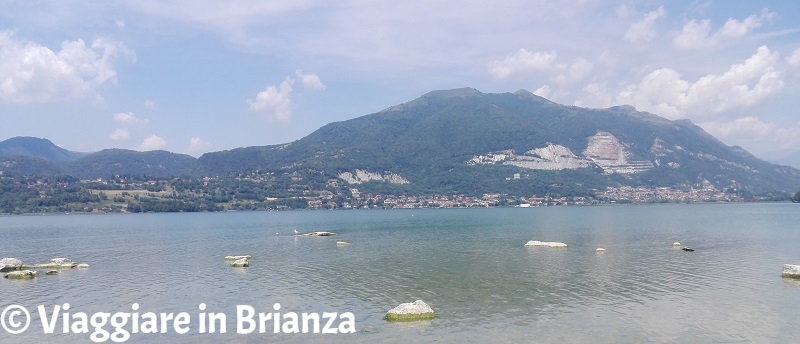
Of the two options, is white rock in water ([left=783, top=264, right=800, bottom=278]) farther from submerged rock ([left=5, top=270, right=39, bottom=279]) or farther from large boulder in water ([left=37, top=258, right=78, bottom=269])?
large boulder in water ([left=37, top=258, right=78, bottom=269])

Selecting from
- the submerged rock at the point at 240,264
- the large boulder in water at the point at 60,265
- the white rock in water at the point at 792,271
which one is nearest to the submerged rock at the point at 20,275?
the large boulder in water at the point at 60,265

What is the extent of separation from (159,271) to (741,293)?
5897 cm

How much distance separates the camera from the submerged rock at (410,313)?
1405 inches

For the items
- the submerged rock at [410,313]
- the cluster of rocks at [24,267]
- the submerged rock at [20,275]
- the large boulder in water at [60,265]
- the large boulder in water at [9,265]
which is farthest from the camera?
the large boulder in water at [60,265]

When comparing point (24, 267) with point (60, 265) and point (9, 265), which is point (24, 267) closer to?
point (9, 265)

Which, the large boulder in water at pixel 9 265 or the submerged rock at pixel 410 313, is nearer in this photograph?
the submerged rock at pixel 410 313

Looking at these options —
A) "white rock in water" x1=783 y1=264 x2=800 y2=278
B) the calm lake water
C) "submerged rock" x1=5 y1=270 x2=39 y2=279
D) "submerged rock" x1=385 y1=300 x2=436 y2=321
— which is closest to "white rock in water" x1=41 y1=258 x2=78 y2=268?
the calm lake water

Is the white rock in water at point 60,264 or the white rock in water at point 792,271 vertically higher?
the white rock in water at point 792,271

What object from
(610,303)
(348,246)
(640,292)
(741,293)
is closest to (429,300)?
(610,303)

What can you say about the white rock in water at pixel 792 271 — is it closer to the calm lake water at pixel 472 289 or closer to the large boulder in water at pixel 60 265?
the calm lake water at pixel 472 289

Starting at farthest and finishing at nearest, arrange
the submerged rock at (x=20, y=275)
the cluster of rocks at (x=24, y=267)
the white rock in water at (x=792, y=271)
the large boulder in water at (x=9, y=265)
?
the large boulder in water at (x=9, y=265)
the cluster of rocks at (x=24, y=267)
the submerged rock at (x=20, y=275)
the white rock in water at (x=792, y=271)

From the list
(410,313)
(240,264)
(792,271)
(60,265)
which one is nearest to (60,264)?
(60,265)

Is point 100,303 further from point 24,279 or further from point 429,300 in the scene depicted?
point 429,300

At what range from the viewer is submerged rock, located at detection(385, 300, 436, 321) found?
35688 millimetres
